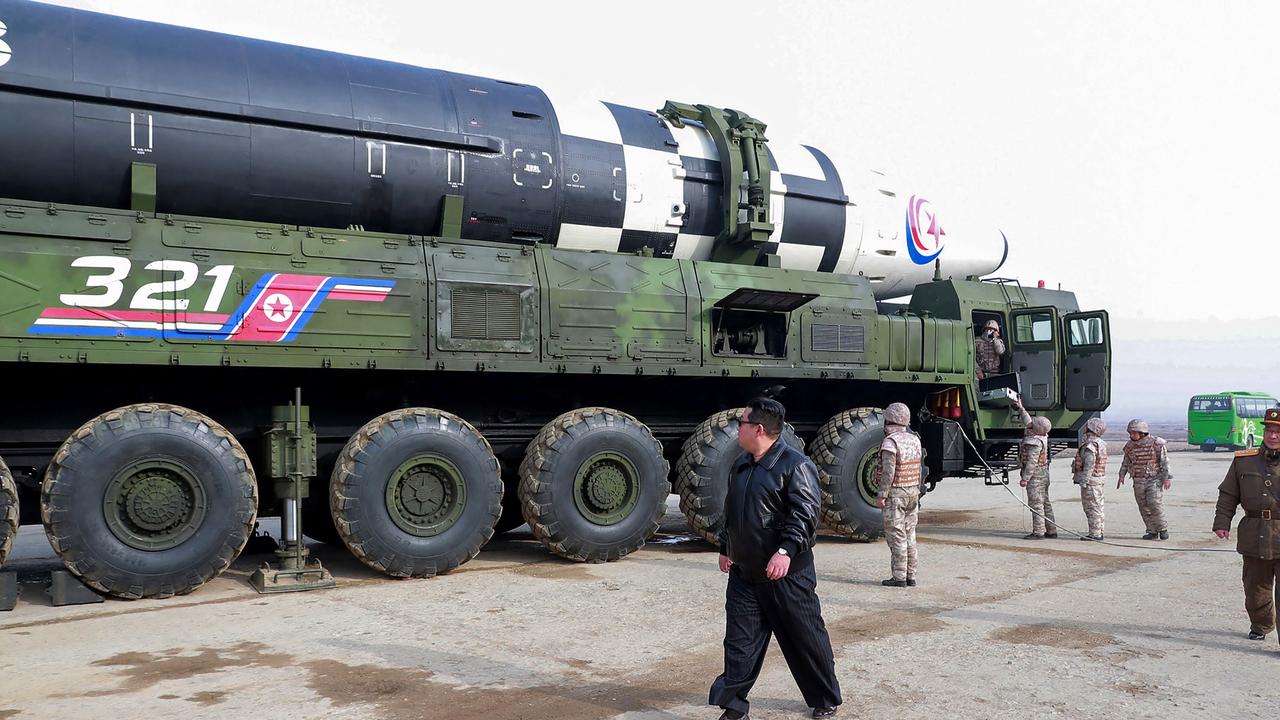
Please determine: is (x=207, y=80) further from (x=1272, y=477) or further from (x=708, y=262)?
(x=1272, y=477)

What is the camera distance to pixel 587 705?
510cm

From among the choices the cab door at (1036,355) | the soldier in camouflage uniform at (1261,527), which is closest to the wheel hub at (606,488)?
the soldier in camouflage uniform at (1261,527)

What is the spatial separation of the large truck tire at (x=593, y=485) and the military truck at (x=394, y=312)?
0.10 ft

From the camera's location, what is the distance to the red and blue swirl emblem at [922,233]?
43.7 feet

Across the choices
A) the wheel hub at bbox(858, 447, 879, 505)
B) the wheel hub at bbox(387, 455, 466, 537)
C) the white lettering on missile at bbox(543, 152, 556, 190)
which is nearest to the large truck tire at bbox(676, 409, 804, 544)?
the wheel hub at bbox(858, 447, 879, 505)

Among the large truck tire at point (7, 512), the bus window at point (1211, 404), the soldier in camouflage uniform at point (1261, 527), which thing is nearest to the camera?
the soldier in camouflage uniform at point (1261, 527)

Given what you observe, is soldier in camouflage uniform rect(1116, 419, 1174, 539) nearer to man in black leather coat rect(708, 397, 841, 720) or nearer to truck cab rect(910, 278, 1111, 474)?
truck cab rect(910, 278, 1111, 474)

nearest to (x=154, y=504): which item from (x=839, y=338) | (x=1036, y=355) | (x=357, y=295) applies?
(x=357, y=295)

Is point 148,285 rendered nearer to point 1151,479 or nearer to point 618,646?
point 618,646

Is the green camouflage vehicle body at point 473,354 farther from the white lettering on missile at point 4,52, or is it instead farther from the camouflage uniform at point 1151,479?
the camouflage uniform at point 1151,479

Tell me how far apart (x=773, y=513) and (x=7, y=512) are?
5835 mm

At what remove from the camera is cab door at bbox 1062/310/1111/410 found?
44.0ft

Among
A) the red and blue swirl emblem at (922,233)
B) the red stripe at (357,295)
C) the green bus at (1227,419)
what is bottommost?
the green bus at (1227,419)

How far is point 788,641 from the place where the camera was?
495cm
